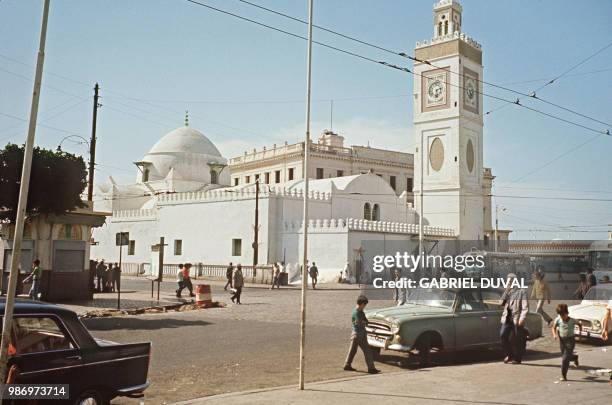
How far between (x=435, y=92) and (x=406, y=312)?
1859 inches

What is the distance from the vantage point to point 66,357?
5973mm

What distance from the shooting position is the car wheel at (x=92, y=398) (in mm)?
6031

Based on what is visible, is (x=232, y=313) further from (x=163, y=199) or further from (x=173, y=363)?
(x=163, y=199)

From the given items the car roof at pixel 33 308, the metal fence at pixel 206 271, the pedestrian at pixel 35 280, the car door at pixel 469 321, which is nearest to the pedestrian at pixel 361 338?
the car door at pixel 469 321

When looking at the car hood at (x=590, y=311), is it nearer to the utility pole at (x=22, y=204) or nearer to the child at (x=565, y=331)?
the child at (x=565, y=331)

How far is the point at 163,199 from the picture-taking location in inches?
1901

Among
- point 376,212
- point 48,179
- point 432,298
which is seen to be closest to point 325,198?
point 376,212

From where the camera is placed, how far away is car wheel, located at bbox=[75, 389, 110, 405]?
6.03 m

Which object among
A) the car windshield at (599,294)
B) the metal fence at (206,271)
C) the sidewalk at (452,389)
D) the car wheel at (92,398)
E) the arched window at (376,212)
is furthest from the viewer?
the arched window at (376,212)

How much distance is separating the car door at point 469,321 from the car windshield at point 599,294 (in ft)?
17.1

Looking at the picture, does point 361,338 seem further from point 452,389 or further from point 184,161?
point 184,161

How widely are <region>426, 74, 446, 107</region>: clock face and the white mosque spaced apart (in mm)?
92

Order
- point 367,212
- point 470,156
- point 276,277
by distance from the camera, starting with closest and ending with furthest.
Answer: point 276,277
point 367,212
point 470,156

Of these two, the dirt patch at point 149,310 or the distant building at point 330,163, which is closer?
the dirt patch at point 149,310
